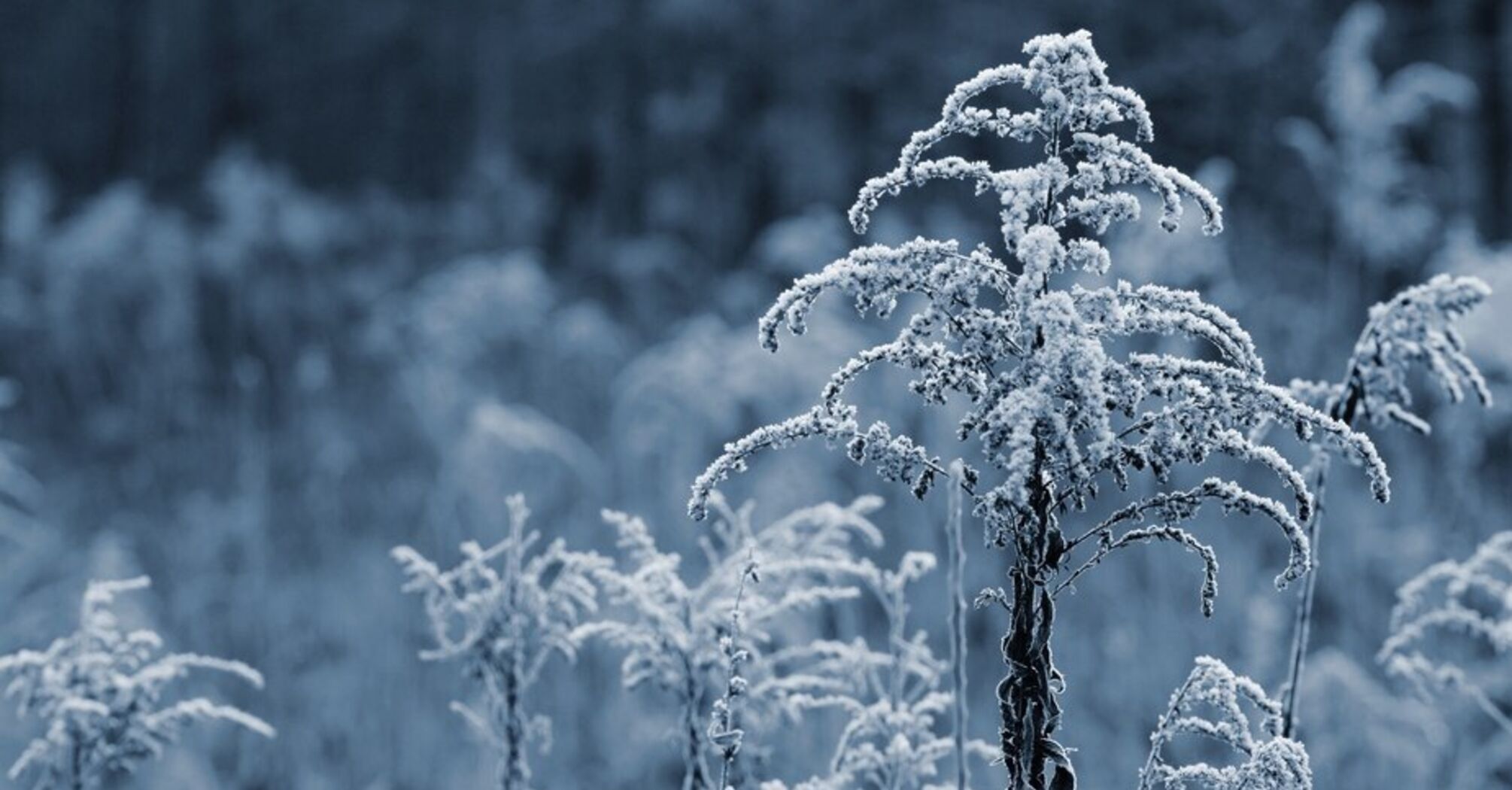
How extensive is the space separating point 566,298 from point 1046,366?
32.4 ft

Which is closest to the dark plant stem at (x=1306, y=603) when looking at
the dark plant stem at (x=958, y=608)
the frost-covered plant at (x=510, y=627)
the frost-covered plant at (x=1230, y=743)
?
the frost-covered plant at (x=1230, y=743)

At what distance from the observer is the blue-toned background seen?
18.5 ft

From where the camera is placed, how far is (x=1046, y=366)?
1776 millimetres

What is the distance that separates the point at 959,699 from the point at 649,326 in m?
9.16

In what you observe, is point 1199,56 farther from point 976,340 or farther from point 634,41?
point 976,340

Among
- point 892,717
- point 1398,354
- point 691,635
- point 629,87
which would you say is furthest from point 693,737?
point 629,87

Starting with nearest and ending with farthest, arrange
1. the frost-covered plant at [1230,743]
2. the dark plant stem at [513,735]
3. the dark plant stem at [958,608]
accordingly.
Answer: the dark plant stem at [958,608]
the frost-covered plant at [1230,743]
the dark plant stem at [513,735]

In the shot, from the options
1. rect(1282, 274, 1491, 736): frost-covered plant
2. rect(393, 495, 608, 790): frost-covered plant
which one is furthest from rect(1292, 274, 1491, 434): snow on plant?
rect(393, 495, 608, 790): frost-covered plant

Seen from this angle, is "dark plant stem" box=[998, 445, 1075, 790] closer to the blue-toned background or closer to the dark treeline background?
the blue-toned background

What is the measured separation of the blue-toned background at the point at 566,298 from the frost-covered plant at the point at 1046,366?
2969 mm

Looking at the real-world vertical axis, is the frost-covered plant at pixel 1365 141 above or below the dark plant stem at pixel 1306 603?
above

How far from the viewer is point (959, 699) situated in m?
1.75

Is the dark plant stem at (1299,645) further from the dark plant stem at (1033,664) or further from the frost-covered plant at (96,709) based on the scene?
the frost-covered plant at (96,709)

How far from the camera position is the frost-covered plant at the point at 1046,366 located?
181 cm
